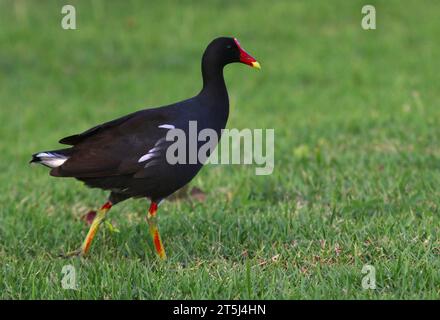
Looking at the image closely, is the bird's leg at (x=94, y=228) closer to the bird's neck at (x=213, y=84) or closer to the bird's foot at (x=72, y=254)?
the bird's foot at (x=72, y=254)

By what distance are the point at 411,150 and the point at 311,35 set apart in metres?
6.19

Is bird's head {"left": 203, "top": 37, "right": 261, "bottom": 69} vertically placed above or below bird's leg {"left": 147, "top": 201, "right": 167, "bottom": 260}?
above

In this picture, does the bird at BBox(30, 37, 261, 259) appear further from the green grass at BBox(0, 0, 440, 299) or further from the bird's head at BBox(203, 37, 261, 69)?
the green grass at BBox(0, 0, 440, 299)

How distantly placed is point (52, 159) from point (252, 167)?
9.56 feet

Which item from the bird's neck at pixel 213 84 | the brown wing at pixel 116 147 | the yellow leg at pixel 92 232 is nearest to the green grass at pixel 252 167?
the yellow leg at pixel 92 232

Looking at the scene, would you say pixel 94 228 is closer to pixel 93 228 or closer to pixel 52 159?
pixel 93 228

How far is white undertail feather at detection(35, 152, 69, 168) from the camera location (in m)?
4.84

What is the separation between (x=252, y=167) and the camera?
7.47 meters

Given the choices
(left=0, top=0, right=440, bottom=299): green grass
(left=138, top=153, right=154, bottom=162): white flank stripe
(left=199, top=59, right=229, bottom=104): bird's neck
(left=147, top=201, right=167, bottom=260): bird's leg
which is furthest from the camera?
(left=199, top=59, right=229, bottom=104): bird's neck

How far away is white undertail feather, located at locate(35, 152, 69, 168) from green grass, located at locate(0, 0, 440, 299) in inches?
22.9

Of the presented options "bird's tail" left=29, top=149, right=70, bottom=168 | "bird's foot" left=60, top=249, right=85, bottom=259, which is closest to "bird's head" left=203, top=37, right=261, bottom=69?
"bird's tail" left=29, top=149, right=70, bottom=168

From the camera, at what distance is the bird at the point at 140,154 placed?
4.78 metres
